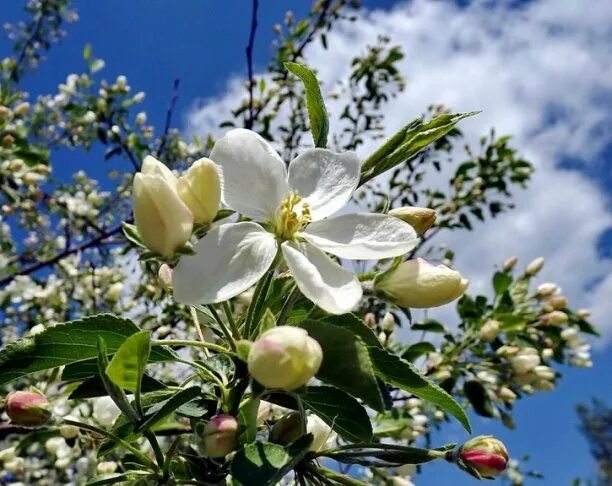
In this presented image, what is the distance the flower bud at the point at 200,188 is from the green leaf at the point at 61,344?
183mm

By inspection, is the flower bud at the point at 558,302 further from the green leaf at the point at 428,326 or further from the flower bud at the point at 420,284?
the flower bud at the point at 420,284

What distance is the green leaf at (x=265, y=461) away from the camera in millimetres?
725

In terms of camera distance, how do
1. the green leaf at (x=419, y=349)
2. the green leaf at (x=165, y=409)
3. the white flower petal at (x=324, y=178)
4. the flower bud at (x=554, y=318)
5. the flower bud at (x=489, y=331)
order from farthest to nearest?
the flower bud at (x=554, y=318) < the flower bud at (x=489, y=331) < the green leaf at (x=419, y=349) < the white flower petal at (x=324, y=178) < the green leaf at (x=165, y=409)

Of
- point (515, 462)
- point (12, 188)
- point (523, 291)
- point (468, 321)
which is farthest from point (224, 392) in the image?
point (515, 462)

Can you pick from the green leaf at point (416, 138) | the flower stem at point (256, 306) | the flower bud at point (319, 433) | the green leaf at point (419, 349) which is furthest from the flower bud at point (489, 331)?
the flower stem at point (256, 306)

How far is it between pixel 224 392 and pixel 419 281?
1.05 ft

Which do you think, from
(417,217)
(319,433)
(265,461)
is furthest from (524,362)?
(265,461)

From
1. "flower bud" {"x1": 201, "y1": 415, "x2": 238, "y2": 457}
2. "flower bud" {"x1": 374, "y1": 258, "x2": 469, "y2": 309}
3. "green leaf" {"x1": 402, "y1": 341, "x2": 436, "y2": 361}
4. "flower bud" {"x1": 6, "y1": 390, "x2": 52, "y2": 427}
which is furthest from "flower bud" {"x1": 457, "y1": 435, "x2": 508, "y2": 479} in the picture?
"green leaf" {"x1": 402, "y1": 341, "x2": 436, "y2": 361}

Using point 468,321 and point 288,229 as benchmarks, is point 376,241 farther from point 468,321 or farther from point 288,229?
point 468,321

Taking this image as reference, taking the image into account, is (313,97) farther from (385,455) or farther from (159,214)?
(385,455)

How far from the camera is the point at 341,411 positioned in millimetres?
916

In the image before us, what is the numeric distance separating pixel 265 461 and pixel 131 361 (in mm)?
203

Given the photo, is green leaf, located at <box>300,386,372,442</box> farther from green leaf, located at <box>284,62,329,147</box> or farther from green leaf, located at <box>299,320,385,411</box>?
green leaf, located at <box>284,62,329,147</box>

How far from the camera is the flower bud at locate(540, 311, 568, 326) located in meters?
2.76
